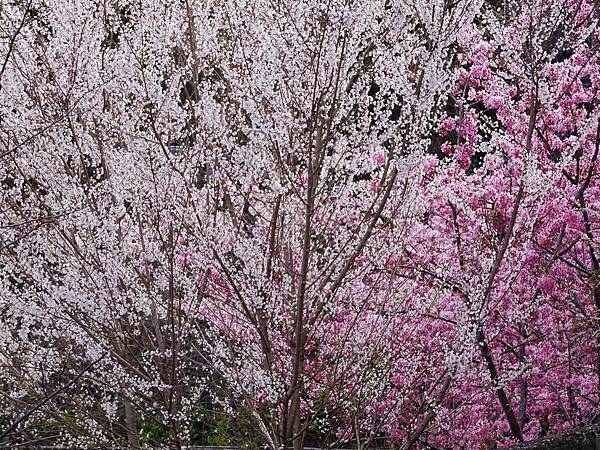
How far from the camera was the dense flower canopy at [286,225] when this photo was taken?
16.2 ft

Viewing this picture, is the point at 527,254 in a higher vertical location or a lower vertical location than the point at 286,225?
higher

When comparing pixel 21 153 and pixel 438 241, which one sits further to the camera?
pixel 438 241

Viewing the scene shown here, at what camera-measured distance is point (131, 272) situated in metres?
5.54

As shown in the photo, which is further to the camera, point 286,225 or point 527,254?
point 527,254

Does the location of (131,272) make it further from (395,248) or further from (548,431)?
(548,431)

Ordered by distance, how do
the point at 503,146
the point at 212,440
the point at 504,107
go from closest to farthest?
the point at 503,146 → the point at 504,107 → the point at 212,440

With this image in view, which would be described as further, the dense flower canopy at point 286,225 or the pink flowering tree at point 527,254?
the pink flowering tree at point 527,254

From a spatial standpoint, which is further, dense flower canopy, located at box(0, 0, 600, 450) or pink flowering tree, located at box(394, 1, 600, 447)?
pink flowering tree, located at box(394, 1, 600, 447)

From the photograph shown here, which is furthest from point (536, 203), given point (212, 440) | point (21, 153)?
point (212, 440)

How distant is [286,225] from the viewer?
5.52m

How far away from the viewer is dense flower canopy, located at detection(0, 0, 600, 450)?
16.2ft

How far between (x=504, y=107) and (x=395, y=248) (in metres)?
3.01

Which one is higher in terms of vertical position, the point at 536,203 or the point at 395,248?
Answer: the point at 536,203

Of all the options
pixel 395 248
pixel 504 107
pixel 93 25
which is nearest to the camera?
pixel 395 248
